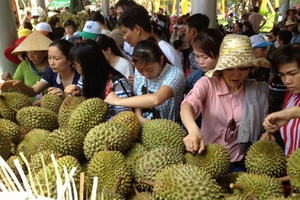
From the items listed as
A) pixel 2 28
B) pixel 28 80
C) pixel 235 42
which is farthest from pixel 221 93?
pixel 2 28

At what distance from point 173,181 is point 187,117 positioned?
612 mm

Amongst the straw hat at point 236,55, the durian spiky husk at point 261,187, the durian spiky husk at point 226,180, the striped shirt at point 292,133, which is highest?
the straw hat at point 236,55

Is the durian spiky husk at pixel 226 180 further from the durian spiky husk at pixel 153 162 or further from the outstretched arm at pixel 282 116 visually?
the outstretched arm at pixel 282 116

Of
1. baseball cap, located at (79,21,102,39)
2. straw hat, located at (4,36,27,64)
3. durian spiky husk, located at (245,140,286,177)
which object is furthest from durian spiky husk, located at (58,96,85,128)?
baseball cap, located at (79,21,102,39)

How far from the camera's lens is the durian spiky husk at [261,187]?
1.24 meters

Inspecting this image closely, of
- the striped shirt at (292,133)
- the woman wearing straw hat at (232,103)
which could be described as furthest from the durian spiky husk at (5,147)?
the striped shirt at (292,133)

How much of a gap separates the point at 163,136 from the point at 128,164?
26cm

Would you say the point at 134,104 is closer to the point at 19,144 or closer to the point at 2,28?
the point at 19,144

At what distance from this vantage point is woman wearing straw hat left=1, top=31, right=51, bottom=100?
3237 millimetres

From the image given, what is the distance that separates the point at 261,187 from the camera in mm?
1258

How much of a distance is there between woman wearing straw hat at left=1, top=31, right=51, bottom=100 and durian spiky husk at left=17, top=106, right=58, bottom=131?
1382 millimetres

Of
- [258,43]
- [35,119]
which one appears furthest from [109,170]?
[258,43]

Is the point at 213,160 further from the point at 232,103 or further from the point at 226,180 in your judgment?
the point at 232,103

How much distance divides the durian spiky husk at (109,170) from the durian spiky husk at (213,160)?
1.03 feet
